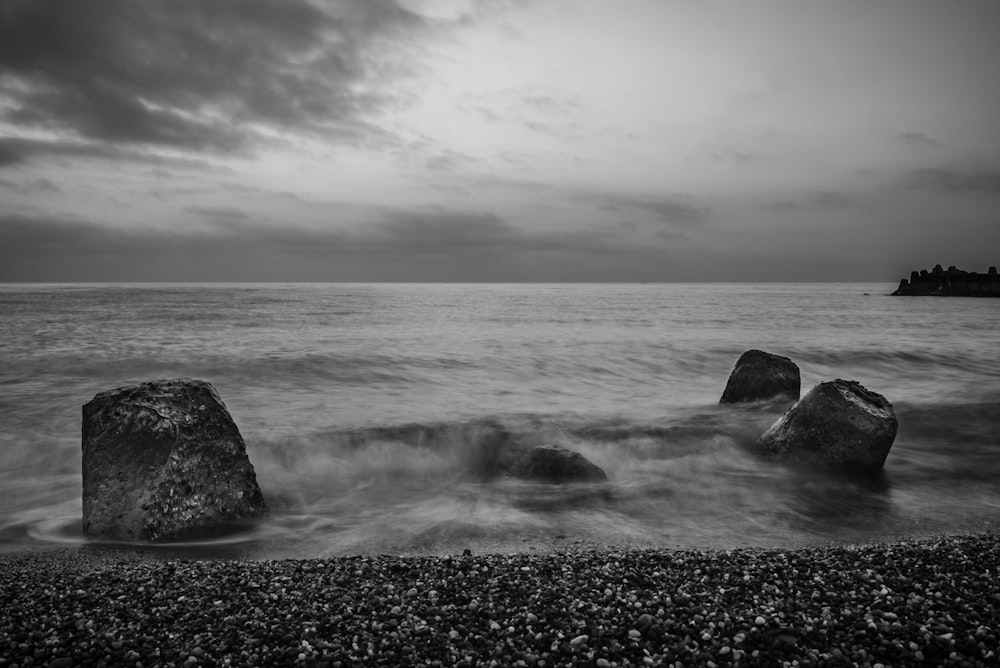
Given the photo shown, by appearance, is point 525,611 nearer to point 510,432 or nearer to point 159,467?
point 159,467

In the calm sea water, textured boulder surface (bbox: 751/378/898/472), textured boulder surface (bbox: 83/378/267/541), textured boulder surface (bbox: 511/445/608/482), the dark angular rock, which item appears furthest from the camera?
the dark angular rock

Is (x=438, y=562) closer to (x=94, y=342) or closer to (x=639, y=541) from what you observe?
(x=639, y=541)

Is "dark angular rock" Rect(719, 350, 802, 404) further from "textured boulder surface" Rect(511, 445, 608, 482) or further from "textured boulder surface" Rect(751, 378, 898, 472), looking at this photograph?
"textured boulder surface" Rect(511, 445, 608, 482)

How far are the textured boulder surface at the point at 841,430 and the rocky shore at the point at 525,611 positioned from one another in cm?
359

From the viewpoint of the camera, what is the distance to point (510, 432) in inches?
464

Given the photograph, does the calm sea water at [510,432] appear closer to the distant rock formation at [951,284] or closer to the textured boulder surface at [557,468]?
the textured boulder surface at [557,468]

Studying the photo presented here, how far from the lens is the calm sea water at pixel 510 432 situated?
6766 millimetres

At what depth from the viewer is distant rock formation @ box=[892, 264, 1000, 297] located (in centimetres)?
7725

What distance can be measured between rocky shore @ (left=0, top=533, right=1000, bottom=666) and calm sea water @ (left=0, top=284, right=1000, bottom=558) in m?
1.35

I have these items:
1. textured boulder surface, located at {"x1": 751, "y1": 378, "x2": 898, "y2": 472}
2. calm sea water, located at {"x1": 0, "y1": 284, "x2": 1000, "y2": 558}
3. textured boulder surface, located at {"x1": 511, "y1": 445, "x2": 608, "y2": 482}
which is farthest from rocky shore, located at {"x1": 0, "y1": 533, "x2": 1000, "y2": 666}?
textured boulder surface, located at {"x1": 751, "y1": 378, "x2": 898, "y2": 472}

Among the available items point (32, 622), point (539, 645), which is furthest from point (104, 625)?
point (539, 645)

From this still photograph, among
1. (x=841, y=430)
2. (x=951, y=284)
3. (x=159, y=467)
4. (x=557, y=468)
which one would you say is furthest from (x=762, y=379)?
(x=951, y=284)

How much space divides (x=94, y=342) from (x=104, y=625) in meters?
24.2

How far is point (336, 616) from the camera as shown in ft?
13.1
